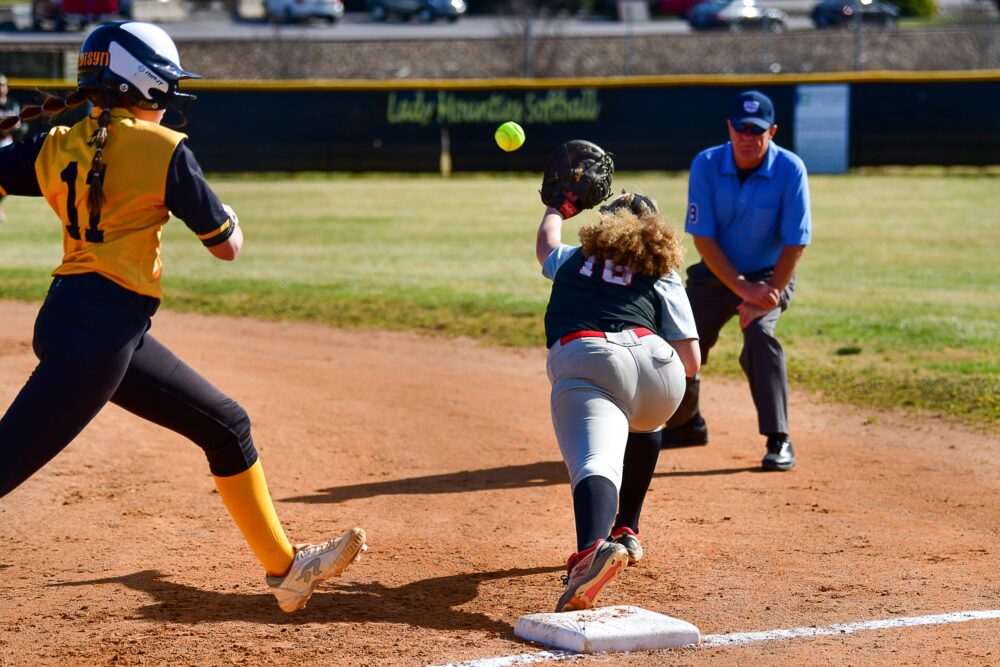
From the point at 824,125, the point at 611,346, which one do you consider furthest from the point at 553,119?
the point at 611,346

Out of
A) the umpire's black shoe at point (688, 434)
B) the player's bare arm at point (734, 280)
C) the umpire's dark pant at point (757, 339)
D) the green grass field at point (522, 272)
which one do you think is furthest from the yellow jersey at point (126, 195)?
the green grass field at point (522, 272)

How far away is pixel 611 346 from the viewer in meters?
4.54

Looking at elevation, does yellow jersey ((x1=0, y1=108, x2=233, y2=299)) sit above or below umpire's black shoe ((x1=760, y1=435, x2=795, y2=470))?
above

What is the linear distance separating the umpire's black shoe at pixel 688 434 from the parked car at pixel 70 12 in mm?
34949

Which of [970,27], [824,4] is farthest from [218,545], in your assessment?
[824,4]

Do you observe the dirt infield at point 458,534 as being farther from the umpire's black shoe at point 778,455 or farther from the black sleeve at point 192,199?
the black sleeve at point 192,199

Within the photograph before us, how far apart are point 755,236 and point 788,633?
3074 mm

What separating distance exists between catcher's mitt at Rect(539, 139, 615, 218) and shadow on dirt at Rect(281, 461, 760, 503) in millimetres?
1895

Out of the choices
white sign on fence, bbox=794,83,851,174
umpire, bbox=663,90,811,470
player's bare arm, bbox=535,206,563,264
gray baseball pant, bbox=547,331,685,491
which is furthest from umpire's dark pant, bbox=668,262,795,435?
white sign on fence, bbox=794,83,851,174

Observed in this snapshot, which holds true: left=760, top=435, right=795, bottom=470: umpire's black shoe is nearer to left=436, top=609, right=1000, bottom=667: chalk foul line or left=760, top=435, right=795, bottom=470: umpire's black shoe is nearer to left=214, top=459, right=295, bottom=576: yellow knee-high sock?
left=436, top=609, right=1000, bottom=667: chalk foul line

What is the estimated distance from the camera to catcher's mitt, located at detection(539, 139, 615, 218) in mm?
5074

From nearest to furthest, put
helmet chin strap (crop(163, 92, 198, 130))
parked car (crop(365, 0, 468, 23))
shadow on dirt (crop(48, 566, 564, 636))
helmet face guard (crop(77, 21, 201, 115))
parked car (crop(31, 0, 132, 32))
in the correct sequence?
1. helmet face guard (crop(77, 21, 201, 115))
2. helmet chin strap (crop(163, 92, 198, 130))
3. shadow on dirt (crop(48, 566, 564, 636))
4. parked car (crop(31, 0, 132, 32))
5. parked car (crop(365, 0, 468, 23))

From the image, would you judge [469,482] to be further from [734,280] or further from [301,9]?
[301,9]

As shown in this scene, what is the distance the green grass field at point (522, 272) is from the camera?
9672mm
